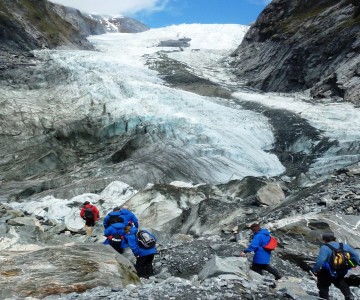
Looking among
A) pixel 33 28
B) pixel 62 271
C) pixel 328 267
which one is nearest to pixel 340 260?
pixel 328 267

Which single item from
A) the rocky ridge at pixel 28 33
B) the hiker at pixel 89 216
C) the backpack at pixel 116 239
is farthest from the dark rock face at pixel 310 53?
the backpack at pixel 116 239

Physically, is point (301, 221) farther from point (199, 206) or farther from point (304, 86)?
point (304, 86)

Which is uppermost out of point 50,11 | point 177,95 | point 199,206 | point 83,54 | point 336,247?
point 50,11

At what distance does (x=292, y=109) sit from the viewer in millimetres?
35375

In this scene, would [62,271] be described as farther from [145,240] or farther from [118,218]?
[118,218]

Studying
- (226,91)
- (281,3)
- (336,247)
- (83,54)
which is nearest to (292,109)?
(226,91)

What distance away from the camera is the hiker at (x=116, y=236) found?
36.3 ft

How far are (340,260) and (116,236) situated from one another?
17.3 ft

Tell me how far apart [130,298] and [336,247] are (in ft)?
11.9

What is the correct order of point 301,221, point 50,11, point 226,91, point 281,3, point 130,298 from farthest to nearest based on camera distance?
1. point 50,11
2. point 281,3
3. point 226,91
4. point 301,221
5. point 130,298

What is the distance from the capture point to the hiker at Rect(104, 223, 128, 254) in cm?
1107

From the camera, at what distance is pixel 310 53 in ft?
147

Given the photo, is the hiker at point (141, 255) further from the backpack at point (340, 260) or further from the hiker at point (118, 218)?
the backpack at point (340, 260)

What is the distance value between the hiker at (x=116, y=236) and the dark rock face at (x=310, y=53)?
28838mm
